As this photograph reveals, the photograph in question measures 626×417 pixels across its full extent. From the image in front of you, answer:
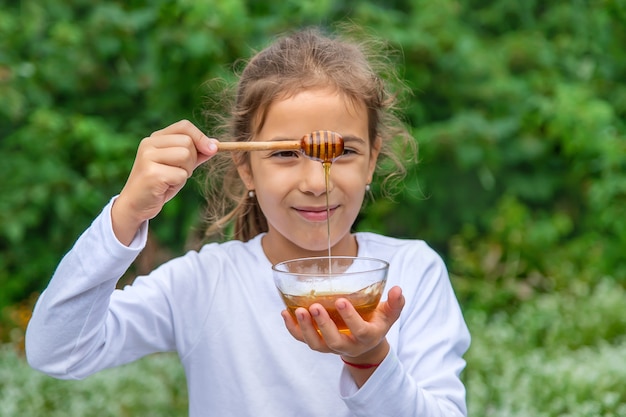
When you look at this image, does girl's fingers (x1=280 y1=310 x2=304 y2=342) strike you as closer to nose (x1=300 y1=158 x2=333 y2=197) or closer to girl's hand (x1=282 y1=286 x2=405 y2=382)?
girl's hand (x1=282 y1=286 x2=405 y2=382)

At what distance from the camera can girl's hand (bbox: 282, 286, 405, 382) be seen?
5.14 feet

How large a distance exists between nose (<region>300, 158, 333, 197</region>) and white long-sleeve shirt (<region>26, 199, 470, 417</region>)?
0.28 metres

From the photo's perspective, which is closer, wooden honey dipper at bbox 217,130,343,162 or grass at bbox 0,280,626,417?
wooden honey dipper at bbox 217,130,343,162

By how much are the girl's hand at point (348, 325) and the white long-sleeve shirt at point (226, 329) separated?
23cm

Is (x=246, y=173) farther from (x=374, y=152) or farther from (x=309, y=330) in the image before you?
(x=309, y=330)

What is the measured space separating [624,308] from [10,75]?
2.86 m

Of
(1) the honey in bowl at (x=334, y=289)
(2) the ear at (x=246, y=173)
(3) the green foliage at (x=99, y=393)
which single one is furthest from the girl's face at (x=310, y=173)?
(3) the green foliage at (x=99, y=393)

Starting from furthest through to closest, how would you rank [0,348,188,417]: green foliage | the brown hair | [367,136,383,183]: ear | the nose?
[0,348,188,417]: green foliage, [367,136,383,183]: ear, the brown hair, the nose

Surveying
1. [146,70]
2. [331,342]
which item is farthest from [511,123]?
[331,342]

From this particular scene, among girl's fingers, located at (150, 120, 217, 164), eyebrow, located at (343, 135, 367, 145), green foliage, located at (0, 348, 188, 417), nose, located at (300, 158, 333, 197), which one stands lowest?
green foliage, located at (0, 348, 188, 417)

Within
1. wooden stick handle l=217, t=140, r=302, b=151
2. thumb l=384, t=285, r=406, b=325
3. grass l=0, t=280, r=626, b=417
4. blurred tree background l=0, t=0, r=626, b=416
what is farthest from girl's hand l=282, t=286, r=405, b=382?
blurred tree background l=0, t=0, r=626, b=416

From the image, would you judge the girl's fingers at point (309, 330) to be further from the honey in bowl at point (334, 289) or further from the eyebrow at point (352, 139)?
the eyebrow at point (352, 139)

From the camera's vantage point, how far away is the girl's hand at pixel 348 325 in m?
1.57

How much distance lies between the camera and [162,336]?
2133 mm
